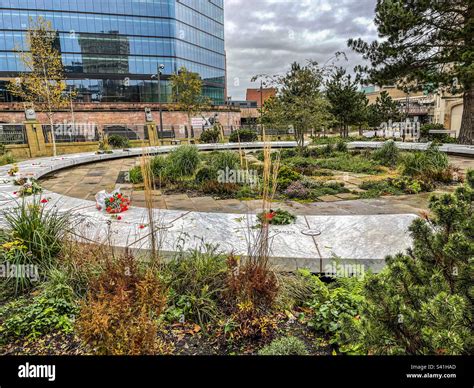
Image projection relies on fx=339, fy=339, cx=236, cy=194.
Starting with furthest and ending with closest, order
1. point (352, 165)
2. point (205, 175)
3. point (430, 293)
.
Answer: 1. point (352, 165)
2. point (205, 175)
3. point (430, 293)

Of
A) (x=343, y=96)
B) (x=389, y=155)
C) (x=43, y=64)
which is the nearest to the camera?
(x=389, y=155)

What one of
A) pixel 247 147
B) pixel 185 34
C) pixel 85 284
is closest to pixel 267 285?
pixel 85 284

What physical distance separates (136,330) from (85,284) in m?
1.09

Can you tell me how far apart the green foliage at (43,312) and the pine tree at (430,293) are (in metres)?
2.01

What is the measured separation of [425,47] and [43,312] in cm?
1620

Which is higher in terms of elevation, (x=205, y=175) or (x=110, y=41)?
(x=110, y=41)

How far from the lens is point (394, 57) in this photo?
14.3m

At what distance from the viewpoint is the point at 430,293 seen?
172cm

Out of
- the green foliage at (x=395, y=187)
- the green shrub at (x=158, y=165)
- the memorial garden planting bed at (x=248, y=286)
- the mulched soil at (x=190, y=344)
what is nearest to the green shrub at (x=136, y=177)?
the green shrub at (x=158, y=165)

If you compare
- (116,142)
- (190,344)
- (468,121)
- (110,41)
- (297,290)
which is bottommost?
(190,344)

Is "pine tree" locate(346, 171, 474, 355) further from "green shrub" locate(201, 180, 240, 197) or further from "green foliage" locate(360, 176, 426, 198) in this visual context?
"green shrub" locate(201, 180, 240, 197)

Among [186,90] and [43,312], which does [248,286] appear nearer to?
[43,312]

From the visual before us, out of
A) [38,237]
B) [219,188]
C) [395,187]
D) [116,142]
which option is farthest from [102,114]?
[38,237]
